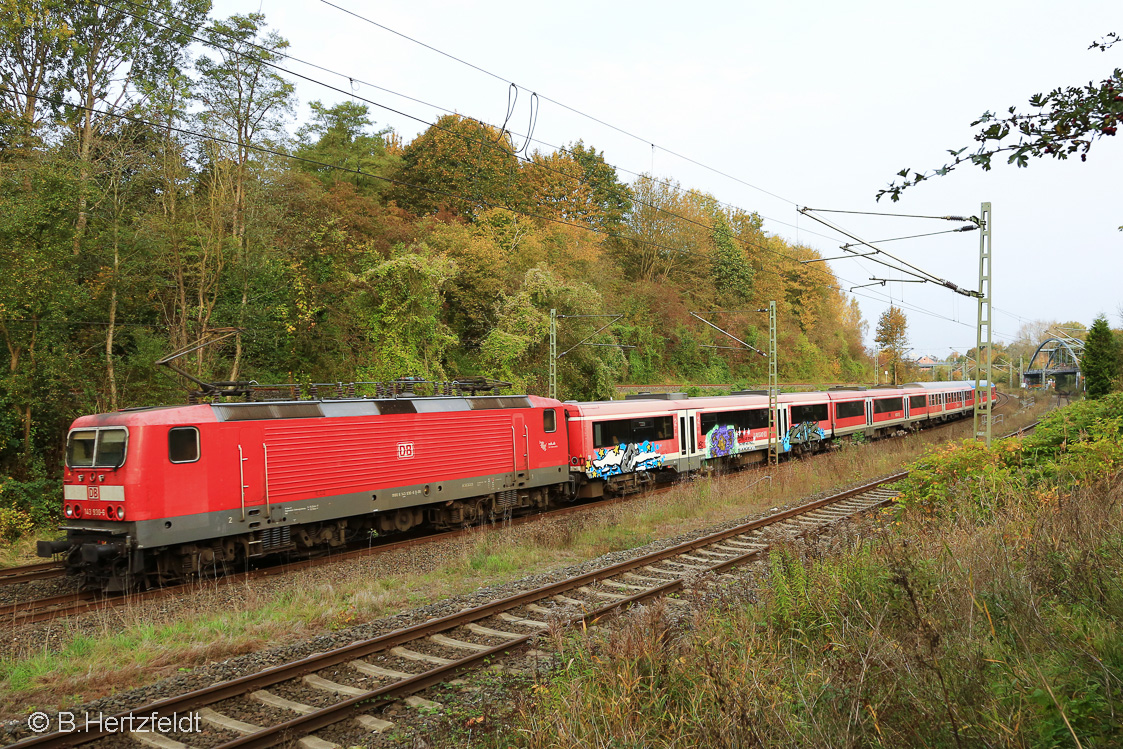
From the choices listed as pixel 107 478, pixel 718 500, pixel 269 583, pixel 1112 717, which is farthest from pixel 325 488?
pixel 1112 717

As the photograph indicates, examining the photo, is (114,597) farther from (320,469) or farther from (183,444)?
(320,469)

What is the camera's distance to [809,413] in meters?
27.0

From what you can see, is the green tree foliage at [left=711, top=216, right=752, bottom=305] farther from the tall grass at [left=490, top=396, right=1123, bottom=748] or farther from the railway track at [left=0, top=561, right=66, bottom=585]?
the railway track at [left=0, top=561, right=66, bottom=585]

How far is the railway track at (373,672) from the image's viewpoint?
5613 mm

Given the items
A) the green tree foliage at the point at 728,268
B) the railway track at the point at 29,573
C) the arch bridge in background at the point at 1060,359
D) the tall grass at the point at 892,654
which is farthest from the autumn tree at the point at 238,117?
the arch bridge in background at the point at 1060,359

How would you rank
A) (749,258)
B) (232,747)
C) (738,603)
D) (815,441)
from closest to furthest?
(232,747) < (738,603) < (815,441) < (749,258)

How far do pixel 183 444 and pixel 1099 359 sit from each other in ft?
137

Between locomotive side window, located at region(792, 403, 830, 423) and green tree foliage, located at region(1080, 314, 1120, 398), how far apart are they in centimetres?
1709

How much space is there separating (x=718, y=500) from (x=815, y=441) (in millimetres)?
11749

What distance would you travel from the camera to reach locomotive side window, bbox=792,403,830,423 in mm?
26141

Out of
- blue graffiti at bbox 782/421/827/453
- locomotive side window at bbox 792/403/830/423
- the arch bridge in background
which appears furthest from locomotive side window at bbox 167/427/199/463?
the arch bridge in background

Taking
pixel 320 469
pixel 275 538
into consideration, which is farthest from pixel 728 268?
pixel 275 538

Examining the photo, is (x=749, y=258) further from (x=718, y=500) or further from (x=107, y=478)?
(x=107, y=478)

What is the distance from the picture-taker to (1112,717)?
330 cm
